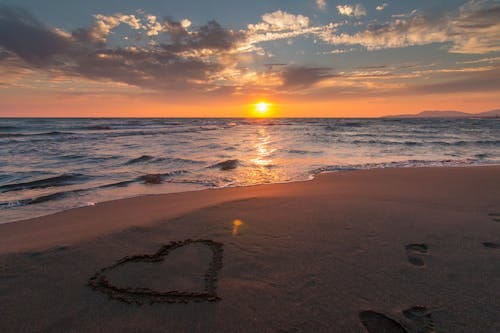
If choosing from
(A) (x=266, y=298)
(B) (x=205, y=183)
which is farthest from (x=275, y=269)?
(B) (x=205, y=183)

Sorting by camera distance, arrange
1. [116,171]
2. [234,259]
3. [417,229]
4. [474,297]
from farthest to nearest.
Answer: [116,171]
[417,229]
[234,259]
[474,297]

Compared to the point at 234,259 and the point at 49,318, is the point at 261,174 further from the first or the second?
the point at 49,318

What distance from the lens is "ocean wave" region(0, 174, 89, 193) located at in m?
7.87

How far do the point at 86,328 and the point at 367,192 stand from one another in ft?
19.6

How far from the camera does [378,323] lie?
7.70 ft

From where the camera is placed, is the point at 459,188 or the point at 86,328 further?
the point at 459,188

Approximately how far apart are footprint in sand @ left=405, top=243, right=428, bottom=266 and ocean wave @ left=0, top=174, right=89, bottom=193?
28.7 ft

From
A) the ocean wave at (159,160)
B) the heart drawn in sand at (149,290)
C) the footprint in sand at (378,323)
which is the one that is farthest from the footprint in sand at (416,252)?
the ocean wave at (159,160)

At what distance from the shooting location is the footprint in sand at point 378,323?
2.27 meters

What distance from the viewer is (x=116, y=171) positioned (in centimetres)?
1027

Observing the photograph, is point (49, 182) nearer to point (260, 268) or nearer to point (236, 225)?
point (236, 225)

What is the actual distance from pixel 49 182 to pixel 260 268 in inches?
319

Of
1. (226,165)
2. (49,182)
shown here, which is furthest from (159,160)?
(49,182)

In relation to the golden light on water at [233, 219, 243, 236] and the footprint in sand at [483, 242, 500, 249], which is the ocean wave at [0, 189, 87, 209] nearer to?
the golden light on water at [233, 219, 243, 236]
